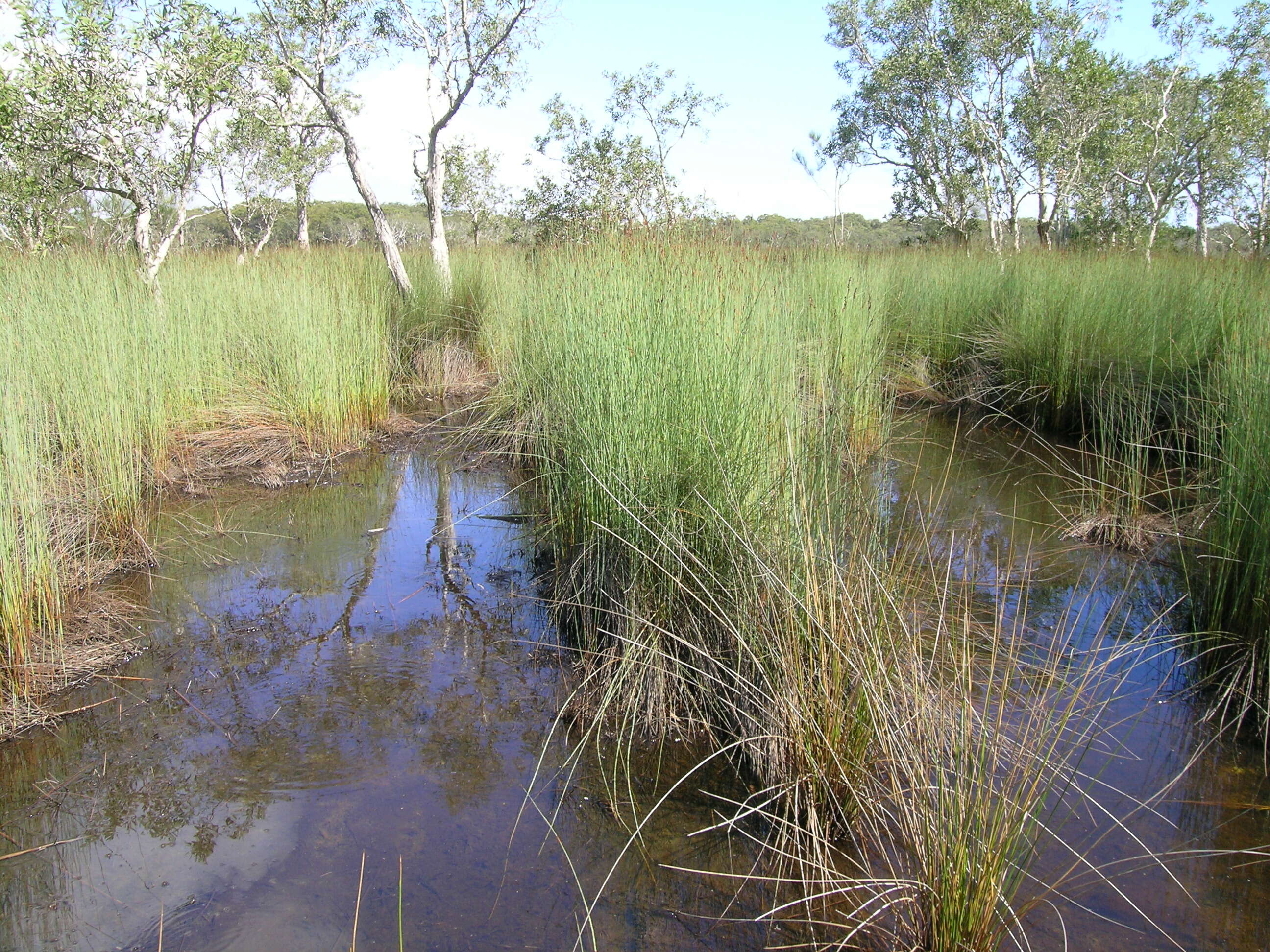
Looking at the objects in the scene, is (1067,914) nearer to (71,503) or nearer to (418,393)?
(71,503)

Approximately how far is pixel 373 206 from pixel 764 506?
8218mm

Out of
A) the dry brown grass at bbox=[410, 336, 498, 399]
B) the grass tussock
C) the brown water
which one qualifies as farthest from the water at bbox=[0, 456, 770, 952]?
the dry brown grass at bbox=[410, 336, 498, 399]

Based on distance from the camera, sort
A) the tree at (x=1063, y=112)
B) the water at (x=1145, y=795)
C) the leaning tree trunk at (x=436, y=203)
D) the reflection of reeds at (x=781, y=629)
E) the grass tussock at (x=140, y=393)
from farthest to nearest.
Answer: the tree at (x=1063, y=112)
the leaning tree trunk at (x=436, y=203)
the grass tussock at (x=140, y=393)
the water at (x=1145, y=795)
the reflection of reeds at (x=781, y=629)

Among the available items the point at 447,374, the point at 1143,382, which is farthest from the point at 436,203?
the point at 1143,382

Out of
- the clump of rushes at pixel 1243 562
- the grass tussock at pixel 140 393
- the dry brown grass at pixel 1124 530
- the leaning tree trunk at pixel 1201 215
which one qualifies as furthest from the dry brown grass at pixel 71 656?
the leaning tree trunk at pixel 1201 215

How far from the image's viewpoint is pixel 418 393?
7.89 m

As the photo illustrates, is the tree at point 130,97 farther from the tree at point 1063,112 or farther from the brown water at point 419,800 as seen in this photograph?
the tree at point 1063,112

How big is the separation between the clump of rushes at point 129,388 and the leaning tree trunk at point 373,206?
3.18 ft

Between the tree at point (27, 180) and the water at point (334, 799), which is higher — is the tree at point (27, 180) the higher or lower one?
the higher one

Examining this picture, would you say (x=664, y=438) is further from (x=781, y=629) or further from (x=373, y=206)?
(x=373, y=206)

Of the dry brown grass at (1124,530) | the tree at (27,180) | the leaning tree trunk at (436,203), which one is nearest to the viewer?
the dry brown grass at (1124,530)

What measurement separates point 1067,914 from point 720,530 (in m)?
1.43

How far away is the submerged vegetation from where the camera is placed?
2.01 meters

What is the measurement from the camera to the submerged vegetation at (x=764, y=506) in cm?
201
